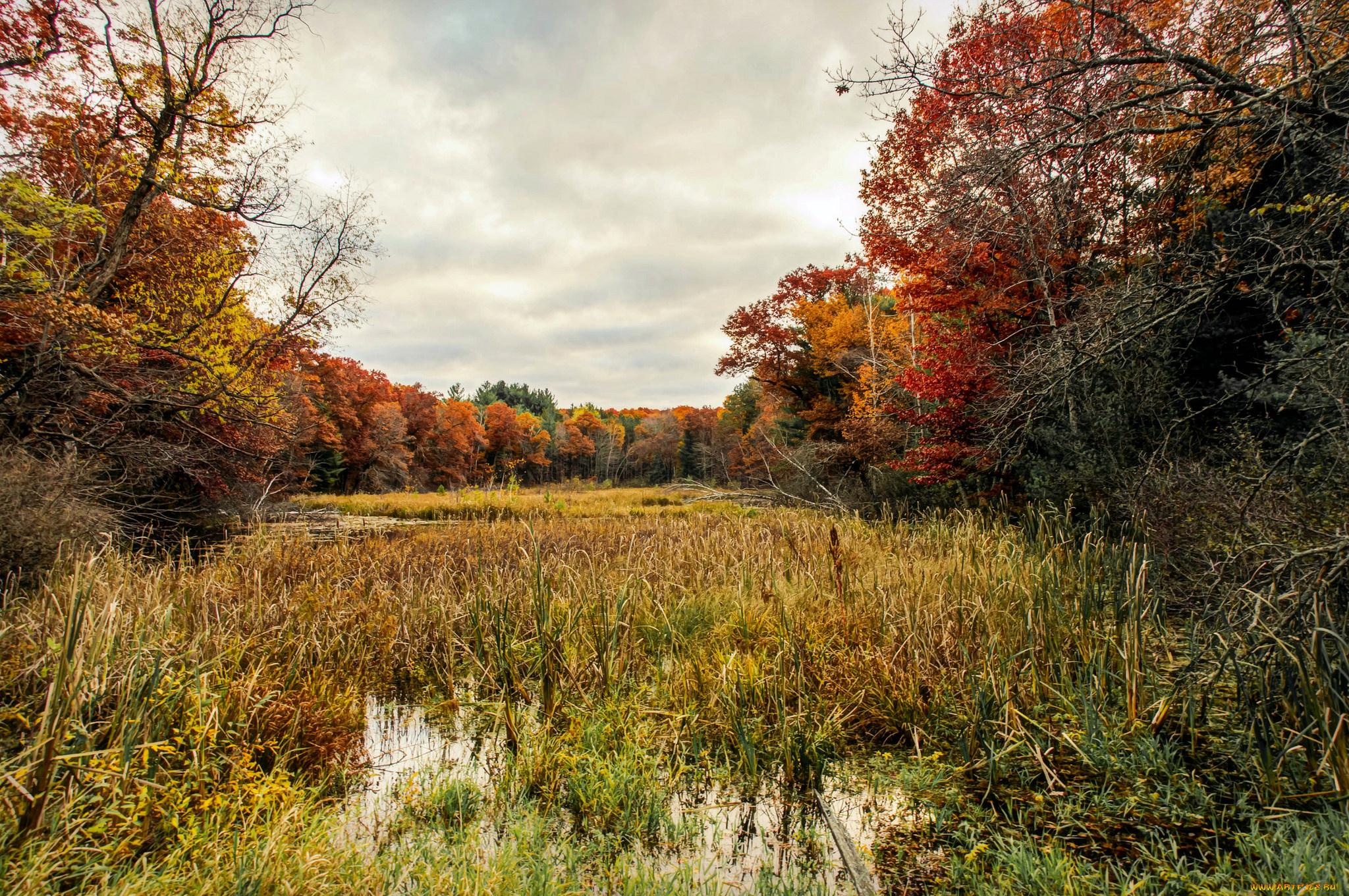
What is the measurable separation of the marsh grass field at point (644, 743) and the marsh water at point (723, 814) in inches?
0.6

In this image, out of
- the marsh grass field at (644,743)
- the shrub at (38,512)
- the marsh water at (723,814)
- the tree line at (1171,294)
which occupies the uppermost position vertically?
the tree line at (1171,294)

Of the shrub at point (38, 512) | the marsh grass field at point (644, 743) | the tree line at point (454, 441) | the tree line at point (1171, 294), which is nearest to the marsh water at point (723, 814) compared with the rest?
the marsh grass field at point (644, 743)

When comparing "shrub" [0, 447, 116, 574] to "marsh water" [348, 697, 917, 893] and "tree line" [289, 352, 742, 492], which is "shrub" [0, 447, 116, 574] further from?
"tree line" [289, 352, 742, 492]

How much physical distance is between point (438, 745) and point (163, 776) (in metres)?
1.28

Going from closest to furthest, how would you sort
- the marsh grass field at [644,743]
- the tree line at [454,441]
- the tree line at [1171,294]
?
the marsh grass field at [644,743]
the tree line at [1171,294]
the tree line at [454,441]

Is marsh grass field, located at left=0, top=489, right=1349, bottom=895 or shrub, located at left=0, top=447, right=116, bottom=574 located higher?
shrub, located at left=0, top=447, right=116, bottom=574

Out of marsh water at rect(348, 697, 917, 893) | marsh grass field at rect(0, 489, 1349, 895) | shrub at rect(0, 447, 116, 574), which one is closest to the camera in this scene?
marsh grass field at rect(0, 489, 1349, 895)

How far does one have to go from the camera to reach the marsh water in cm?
219

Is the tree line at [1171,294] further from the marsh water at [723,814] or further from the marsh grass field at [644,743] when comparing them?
the marsh water at [723,814]

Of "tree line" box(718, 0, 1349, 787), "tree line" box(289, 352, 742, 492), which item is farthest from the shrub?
"tree line" box(718, 0, 1349, 787)

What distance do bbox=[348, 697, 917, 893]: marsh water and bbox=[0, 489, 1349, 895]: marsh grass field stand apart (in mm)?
15

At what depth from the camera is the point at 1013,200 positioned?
13.6 feet

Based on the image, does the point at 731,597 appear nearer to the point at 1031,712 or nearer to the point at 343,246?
the point at 1031,712

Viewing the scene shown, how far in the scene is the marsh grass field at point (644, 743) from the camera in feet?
6.28
